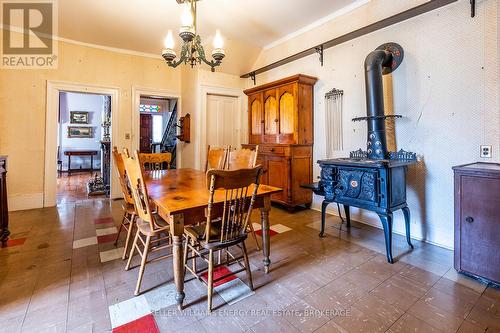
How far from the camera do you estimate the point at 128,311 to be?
1594 millimetres

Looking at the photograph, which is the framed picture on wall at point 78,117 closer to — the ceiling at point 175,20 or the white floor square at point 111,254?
the ceiling at point 175,20

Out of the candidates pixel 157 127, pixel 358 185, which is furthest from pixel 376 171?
pixel 157 127

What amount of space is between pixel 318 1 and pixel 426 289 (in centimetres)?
332

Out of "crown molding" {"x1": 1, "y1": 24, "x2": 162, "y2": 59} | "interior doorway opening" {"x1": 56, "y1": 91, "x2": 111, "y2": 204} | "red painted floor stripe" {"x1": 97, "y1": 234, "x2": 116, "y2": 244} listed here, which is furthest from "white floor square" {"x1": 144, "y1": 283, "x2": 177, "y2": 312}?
"interior doorway opening" {"x1": 56, "y1": 91, "x2": 111, "y2": 204}

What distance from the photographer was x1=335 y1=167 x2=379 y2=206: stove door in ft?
7.83

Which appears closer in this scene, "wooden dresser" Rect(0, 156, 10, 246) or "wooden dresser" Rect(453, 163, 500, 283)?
"wooden dresser" Rect(453, 163, 500, 283)

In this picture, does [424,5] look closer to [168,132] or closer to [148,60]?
[148,60]

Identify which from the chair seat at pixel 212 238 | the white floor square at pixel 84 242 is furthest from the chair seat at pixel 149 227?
the white floor square at pixel 84 242

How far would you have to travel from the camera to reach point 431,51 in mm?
2602

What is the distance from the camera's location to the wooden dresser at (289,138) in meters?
3.69

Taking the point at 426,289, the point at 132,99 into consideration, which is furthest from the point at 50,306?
the point at 132,99

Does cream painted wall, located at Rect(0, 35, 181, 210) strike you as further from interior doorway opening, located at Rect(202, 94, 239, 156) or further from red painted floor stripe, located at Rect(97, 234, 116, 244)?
red painted floor stripe, located at Rect(97, 234, 116, 244)

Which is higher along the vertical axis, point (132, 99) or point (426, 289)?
point (132, 99)

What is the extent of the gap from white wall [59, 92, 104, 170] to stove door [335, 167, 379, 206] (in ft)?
28.4
